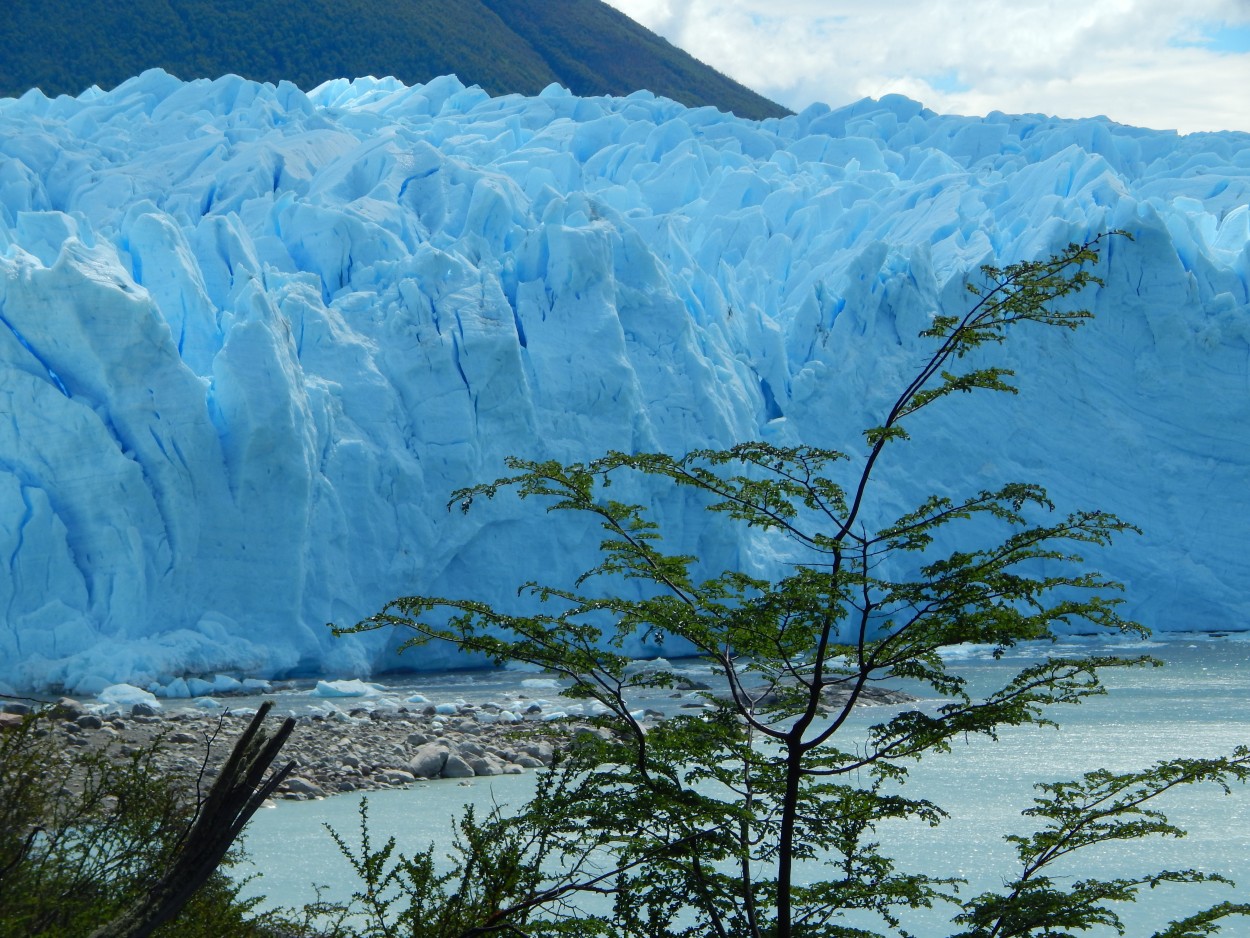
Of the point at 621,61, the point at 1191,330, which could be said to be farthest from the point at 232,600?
the point at 621,61

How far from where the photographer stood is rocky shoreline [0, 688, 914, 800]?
9469mm

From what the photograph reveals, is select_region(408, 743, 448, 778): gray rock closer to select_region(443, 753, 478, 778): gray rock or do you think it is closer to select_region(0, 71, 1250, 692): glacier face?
select_region(443, 753, 478, 778): gray rock

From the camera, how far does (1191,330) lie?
19.0m

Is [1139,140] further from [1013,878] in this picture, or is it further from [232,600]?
[1013,878]

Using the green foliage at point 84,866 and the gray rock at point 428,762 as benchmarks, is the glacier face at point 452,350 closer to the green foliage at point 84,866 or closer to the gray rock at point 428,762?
the gray rock at point 428,762

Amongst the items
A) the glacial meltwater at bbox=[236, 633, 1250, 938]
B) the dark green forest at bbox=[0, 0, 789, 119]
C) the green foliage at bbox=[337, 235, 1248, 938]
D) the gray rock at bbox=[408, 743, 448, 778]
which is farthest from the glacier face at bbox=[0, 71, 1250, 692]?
the dark green forest at bbox=[0, 0, 789, 119]

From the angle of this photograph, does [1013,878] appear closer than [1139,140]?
Yes

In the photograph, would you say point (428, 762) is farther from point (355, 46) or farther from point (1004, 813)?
point (355, 46)

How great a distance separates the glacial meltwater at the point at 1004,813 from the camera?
7.31 m

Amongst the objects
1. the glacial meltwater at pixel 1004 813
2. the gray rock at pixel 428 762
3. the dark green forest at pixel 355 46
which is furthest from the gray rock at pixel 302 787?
the dark green forest at pixel 355 46

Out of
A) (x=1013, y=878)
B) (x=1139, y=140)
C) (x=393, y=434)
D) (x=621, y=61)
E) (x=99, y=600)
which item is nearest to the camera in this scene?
(x=1013, y=878)

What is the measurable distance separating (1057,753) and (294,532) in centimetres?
759

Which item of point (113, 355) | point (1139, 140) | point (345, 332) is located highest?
point (1139, 140)

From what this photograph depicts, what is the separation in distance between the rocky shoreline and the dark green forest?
1150 inches
